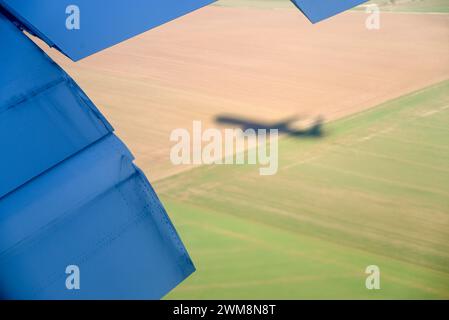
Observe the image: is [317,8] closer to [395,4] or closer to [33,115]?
[33,115]

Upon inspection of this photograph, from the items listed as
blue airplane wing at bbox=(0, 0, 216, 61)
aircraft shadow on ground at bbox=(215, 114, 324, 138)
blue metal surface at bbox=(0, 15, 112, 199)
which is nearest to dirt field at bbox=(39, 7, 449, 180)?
aircraft shadow on ground at bbox=(215, 114, 324, 138)

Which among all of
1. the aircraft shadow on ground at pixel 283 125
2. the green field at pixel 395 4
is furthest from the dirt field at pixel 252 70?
the green field at pixel 395 4

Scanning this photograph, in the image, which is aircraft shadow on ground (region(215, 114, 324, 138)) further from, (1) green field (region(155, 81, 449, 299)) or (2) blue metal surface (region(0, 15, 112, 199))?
(2) blue metal surface (region(0, 15, 112, 199))

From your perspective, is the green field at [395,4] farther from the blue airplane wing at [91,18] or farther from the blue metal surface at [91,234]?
the blue metal surface at [91,234]

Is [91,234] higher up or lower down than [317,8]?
lower down

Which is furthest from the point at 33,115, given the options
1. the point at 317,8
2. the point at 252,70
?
the point at 252,70
